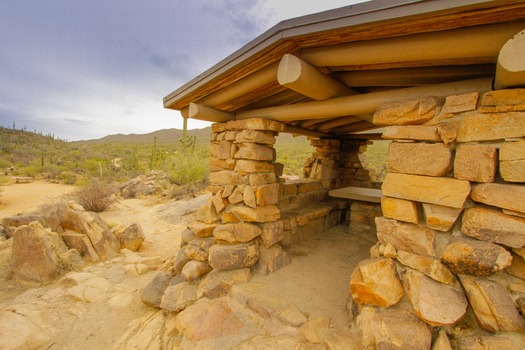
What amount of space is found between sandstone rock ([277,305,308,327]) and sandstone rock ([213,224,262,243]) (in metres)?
0.85

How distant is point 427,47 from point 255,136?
171cm

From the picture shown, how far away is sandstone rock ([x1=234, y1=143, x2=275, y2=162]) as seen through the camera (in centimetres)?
280

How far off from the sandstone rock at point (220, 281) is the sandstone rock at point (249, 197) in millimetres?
684

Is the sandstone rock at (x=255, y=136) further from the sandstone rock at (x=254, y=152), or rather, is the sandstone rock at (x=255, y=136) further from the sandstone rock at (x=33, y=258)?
the sandstone rock at (x=33, y=258)

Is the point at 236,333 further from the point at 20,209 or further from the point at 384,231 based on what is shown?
the point at 20,209

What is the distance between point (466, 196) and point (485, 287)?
531 mm

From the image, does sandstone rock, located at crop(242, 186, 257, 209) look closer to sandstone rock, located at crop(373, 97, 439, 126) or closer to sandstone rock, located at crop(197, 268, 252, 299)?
sandstone rock, located at crop(197, 268, 252, 299)

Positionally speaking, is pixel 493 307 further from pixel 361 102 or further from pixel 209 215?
pixel 209 215

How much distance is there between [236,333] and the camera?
2.07 m

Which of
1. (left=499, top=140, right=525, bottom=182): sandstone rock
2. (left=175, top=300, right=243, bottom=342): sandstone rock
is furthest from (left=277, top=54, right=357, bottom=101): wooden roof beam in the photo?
(left=175, top=300, right=243, bottom=342): sandstone rock

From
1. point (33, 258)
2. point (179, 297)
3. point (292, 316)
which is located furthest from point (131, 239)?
point (292, 316)

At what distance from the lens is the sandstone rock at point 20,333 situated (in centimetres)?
227

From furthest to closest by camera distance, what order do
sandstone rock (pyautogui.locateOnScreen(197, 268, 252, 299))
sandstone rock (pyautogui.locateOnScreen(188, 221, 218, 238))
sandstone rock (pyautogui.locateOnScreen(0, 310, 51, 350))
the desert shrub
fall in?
the desert shrub, sandstone rock (pyautogui.locateOnScreen(188, 221, 218, 238)), sandstone rock (pyautogui.locateOnScreen(197, 268, 252, 299)), sandstone rock (pyautogui.locateOnScreen(0, 310, 51, 350))

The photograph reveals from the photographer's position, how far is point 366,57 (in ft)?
5.65
